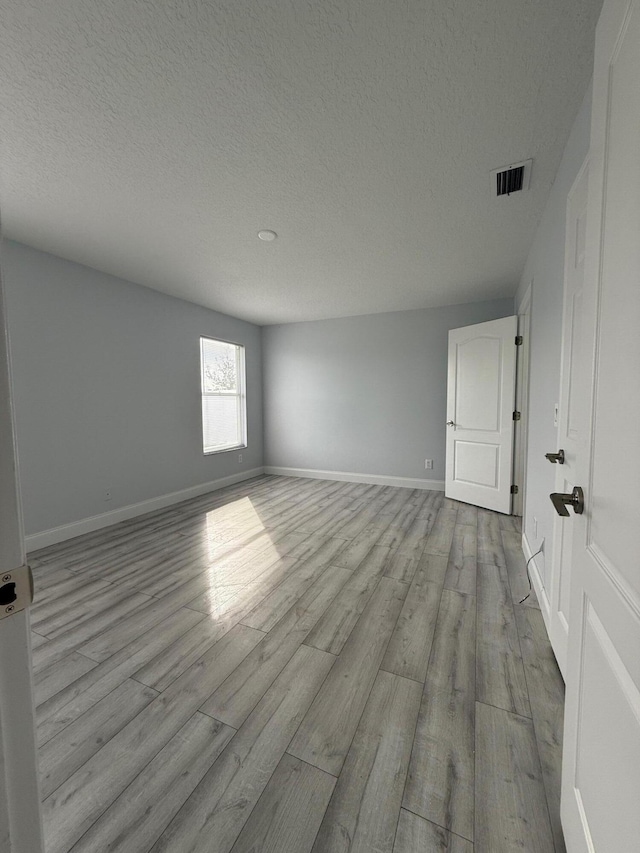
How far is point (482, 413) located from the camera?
12.9 ft

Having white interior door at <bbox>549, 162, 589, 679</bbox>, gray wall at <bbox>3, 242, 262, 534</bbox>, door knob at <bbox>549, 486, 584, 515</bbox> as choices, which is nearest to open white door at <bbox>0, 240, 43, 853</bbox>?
door knob at <bbox>549, 486, 584, 515</bbox>

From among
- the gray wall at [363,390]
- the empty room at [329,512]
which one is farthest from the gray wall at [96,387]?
the gray wall at [363,390]

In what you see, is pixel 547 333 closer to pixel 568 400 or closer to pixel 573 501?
pixel 568 400

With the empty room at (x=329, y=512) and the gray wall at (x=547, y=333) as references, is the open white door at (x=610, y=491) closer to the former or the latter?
the empty room at (x=329, y=512)

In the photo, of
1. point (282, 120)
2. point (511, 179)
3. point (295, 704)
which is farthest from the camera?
point (511, 179)

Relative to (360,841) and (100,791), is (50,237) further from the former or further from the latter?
(360,841)

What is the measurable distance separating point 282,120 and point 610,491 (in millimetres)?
1951

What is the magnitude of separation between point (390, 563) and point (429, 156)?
2596mm

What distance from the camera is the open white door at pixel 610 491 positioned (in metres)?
0.62

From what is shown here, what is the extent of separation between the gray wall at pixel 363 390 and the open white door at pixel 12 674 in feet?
15.6

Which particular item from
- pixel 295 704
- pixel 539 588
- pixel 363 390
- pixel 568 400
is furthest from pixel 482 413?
pixel 295 704

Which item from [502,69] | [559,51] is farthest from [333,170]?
[559,51]

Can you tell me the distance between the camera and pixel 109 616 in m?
2.02

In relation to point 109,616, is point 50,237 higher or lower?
higher
